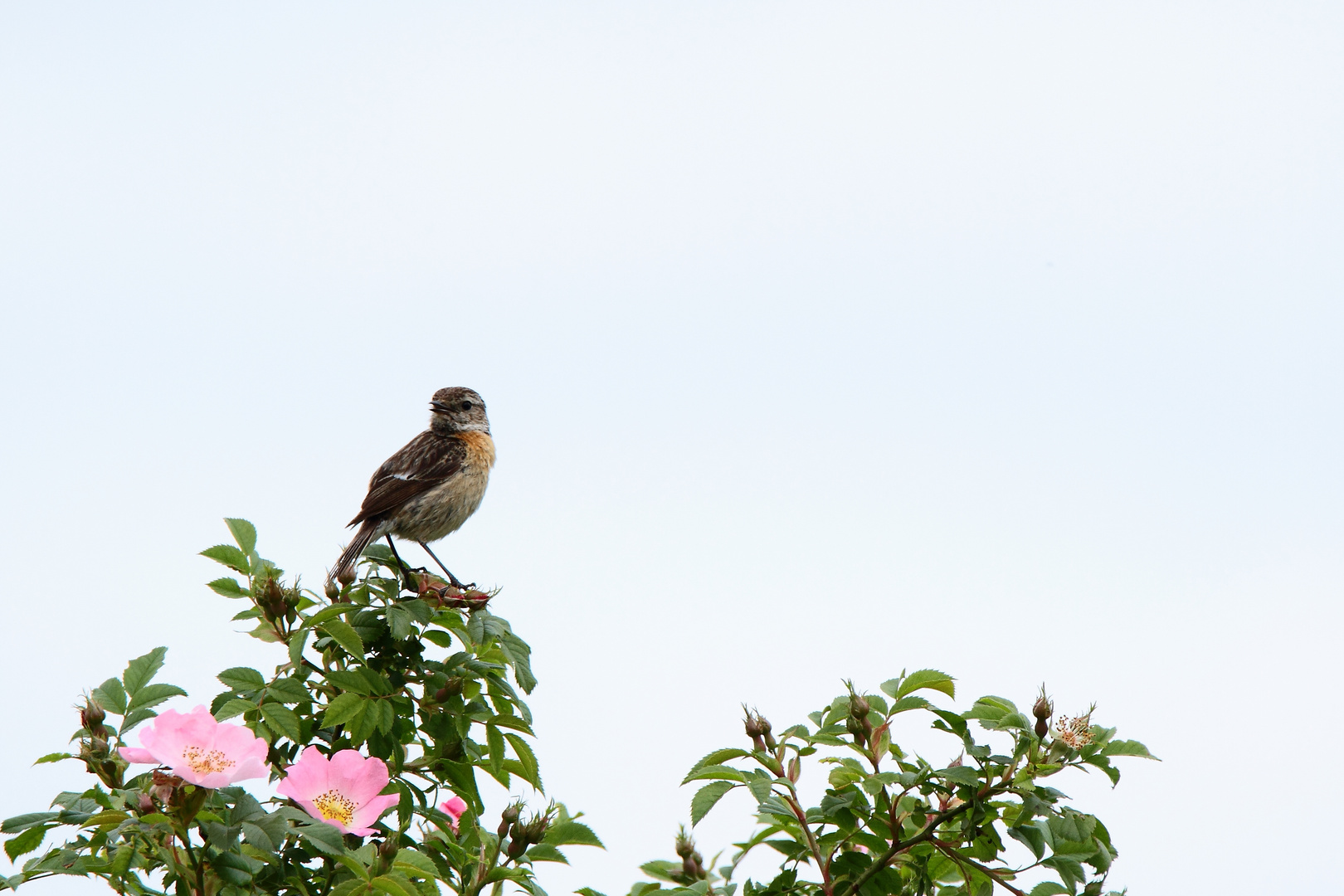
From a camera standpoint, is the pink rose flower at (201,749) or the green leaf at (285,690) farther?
the green leaf at (285,690)

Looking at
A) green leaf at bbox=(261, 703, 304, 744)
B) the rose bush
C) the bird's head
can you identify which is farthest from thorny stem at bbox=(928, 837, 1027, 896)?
the bird's head

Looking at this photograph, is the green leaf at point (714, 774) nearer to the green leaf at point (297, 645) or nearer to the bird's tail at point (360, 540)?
the green leaf at point (297, 645)

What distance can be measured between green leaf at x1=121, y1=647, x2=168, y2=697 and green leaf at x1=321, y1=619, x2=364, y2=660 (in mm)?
467

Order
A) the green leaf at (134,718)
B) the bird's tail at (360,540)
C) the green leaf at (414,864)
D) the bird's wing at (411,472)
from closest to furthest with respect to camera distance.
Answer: the green leaf at (414,864), the green leaf at (134,718), the bird's tail at (360,540), the bird's wing at (411,472)

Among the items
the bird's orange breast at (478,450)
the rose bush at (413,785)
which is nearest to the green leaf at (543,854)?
the rose bush at (413,785)

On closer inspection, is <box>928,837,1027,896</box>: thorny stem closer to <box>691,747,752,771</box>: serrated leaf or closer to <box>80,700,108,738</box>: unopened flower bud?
<box>691,747,752,771</box>: serrated leaf

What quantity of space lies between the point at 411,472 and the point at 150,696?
383cm

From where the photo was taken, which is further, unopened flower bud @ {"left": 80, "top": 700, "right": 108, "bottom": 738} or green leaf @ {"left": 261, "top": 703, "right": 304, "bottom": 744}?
green leaf @ {"left": 261, "top": 703, "right": 304, "bottom": 744}

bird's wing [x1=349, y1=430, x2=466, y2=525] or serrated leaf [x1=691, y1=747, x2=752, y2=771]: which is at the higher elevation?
bird's wing [x1=349, y1=430, x2=466, y2=525]

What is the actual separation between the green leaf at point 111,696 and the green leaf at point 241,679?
279 mm

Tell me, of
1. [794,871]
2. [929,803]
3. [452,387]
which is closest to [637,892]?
[794,871]

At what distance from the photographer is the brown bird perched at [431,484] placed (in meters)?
6.93

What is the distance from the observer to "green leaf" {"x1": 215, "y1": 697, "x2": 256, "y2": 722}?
346cm

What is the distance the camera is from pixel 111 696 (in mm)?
3428
